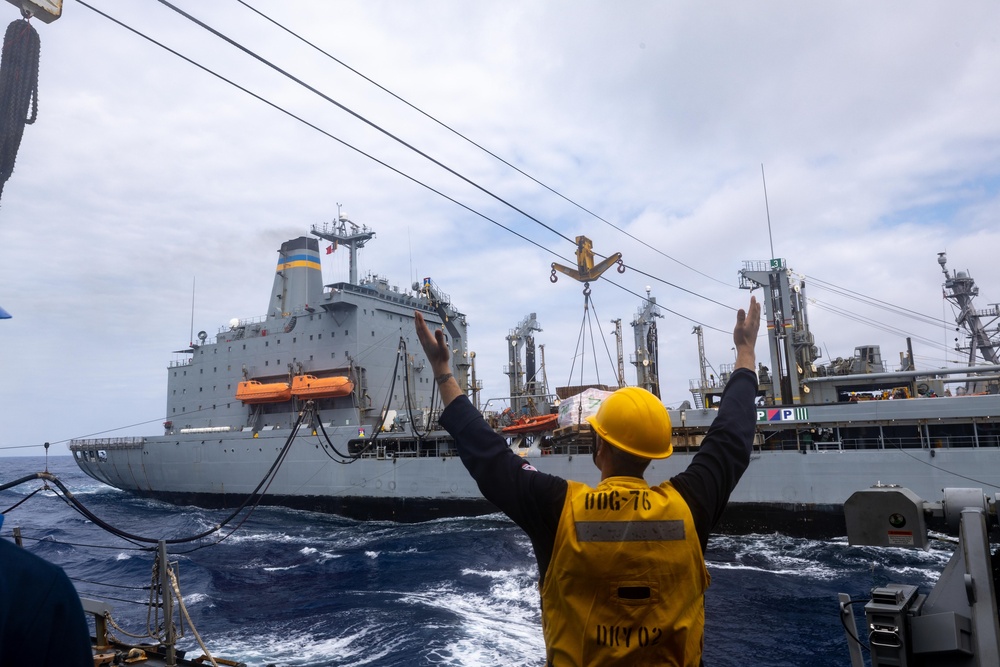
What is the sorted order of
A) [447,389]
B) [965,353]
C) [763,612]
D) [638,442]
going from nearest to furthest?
[638,442]
[447,389]
[763,612]
[965,353]

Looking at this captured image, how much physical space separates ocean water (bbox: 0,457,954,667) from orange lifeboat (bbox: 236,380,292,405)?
17.5 feet

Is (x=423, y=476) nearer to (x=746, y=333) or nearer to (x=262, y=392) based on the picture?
(x=262, y=392)

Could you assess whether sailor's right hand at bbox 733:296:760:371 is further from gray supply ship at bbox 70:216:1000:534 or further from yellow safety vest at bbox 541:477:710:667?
gray supply ship at bbox 70:216:1000:534

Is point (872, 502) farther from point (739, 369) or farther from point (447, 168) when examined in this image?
point (447, 168)

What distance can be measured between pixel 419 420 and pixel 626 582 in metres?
21.8

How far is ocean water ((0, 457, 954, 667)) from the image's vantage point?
28.8 ft

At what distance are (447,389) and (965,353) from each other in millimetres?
29889

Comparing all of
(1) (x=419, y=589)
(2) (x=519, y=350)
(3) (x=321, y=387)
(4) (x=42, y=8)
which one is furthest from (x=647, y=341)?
(4) (x=42, y=8)

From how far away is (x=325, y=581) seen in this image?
43.0 ft

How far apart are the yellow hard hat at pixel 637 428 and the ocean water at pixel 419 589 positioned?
20.4ft

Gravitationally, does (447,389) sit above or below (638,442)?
above

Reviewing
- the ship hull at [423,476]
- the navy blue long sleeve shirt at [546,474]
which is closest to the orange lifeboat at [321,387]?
the ship hull at [423,476]

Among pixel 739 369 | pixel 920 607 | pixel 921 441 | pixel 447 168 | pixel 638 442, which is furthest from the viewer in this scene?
pixel 921 441

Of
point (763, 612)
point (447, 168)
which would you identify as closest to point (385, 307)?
point (763, 612)
